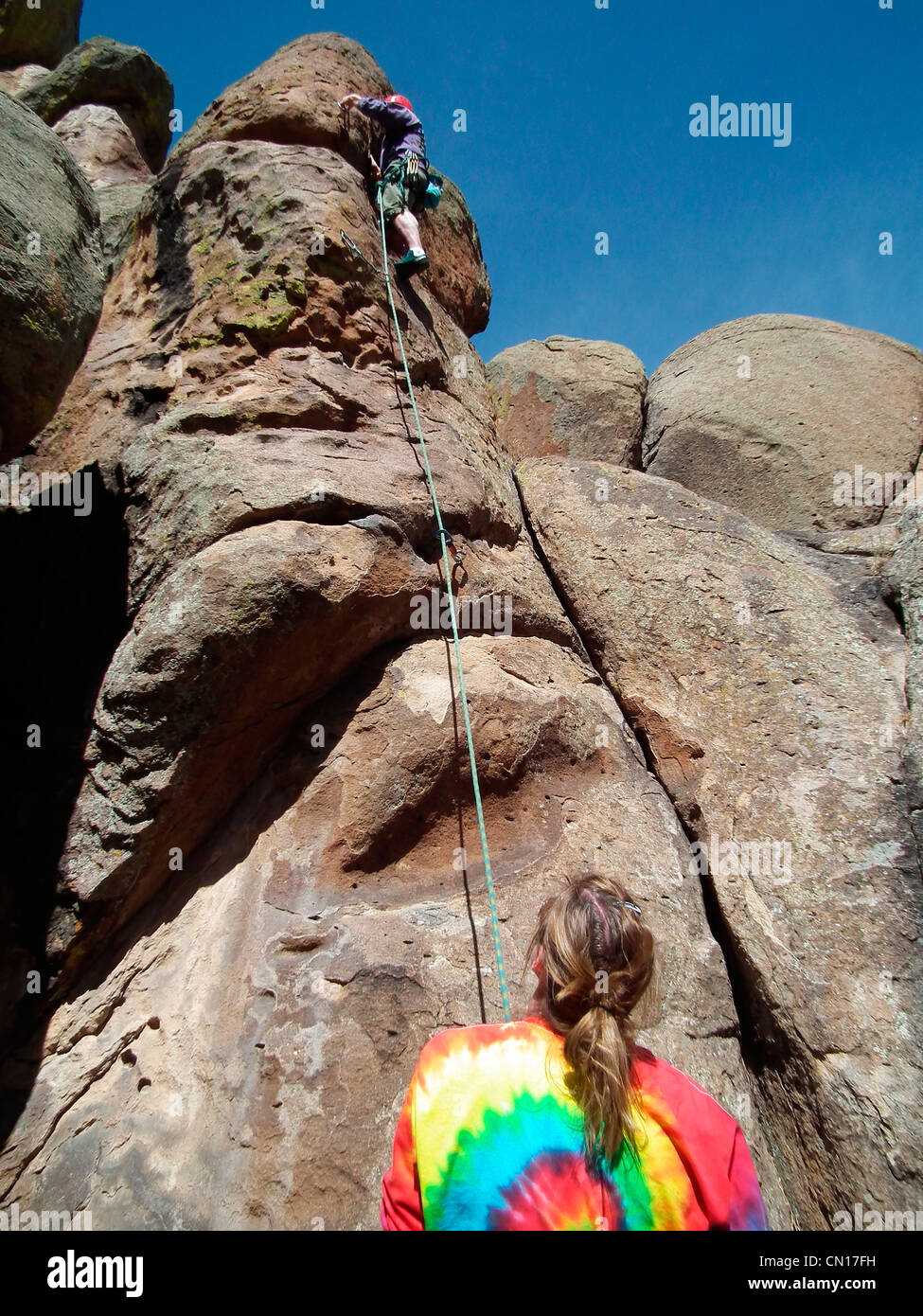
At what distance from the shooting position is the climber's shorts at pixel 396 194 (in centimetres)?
610

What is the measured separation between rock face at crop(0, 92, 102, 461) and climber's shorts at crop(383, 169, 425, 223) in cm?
253

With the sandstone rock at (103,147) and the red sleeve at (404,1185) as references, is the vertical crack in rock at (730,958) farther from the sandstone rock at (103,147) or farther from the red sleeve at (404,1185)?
the sandstone rock at (103,147)

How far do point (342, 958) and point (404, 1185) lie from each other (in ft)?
5.78

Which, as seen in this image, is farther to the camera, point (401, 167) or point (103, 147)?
point (103, 147)

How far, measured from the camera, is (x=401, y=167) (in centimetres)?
616

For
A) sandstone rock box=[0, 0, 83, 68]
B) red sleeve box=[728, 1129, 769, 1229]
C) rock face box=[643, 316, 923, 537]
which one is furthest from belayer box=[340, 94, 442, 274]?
sandstone rock box=[0, 0, 83, 68]

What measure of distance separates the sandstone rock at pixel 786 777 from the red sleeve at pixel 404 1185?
7.90 ft

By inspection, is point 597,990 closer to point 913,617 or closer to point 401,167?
point 913,617

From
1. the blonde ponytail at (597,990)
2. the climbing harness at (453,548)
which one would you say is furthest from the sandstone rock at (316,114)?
the blonde ponytail at (597,990)

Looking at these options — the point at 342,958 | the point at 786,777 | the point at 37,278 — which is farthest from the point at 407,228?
the point at 342,958

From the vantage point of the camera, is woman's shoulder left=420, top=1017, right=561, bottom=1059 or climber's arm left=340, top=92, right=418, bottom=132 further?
climber's arm left=340, top=92, right=418, bottom=132

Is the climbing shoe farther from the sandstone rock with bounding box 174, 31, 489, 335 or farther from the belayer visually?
the sandstone rock with bounding box 174, 31, 489, 335

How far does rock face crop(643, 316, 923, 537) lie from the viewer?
6.85m
